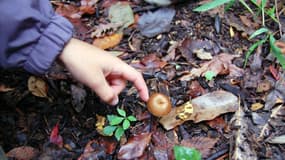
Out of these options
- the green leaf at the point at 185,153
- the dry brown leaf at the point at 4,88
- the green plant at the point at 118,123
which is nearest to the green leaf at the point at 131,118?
the green plant at the point at 118,123

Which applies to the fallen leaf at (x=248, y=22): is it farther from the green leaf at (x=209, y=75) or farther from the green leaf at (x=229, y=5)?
the green leaf at (x=209, y=75)

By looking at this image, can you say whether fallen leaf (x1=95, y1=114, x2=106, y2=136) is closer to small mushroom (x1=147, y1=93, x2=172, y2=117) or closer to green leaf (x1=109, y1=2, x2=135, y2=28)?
small mushroom (x1=147, y1=93, x2=172, y2=117)

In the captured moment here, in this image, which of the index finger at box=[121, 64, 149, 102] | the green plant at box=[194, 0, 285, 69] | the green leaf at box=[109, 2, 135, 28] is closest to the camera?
the index finger at box=[121, 64, 149, 102]

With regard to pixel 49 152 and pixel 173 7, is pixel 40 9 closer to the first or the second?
pixel 49 152

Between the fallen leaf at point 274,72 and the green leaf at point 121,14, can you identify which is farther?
the green leaf at point 121,14

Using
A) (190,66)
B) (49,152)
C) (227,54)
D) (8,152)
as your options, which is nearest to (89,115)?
(49,152)

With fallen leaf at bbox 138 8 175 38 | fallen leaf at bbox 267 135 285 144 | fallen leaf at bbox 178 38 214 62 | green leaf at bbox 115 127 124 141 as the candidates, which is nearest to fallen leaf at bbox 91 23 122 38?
fallen leaf at bbox 138 8 175 38

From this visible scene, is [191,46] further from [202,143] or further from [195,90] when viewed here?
[202,143]
